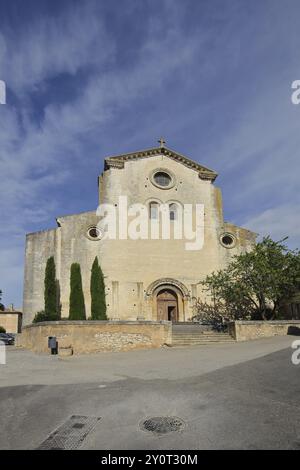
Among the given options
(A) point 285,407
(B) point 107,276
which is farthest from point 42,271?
(A) point 285,407

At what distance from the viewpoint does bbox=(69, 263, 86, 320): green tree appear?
69.9 ft

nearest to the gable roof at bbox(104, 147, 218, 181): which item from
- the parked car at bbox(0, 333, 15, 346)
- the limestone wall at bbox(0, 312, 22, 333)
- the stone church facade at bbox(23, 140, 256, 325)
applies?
the stone church facade at bbox(23, 140, 256, 325)

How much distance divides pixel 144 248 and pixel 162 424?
19.1 meters

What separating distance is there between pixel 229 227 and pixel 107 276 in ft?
31.3

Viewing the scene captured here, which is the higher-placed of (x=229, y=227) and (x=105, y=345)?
(x=229, y=227)

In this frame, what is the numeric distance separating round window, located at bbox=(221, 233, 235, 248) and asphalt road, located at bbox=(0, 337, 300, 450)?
46.8ft

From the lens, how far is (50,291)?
72.2 feet

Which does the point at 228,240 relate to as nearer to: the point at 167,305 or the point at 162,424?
the point at 167,305

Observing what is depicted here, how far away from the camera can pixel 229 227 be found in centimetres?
2719
